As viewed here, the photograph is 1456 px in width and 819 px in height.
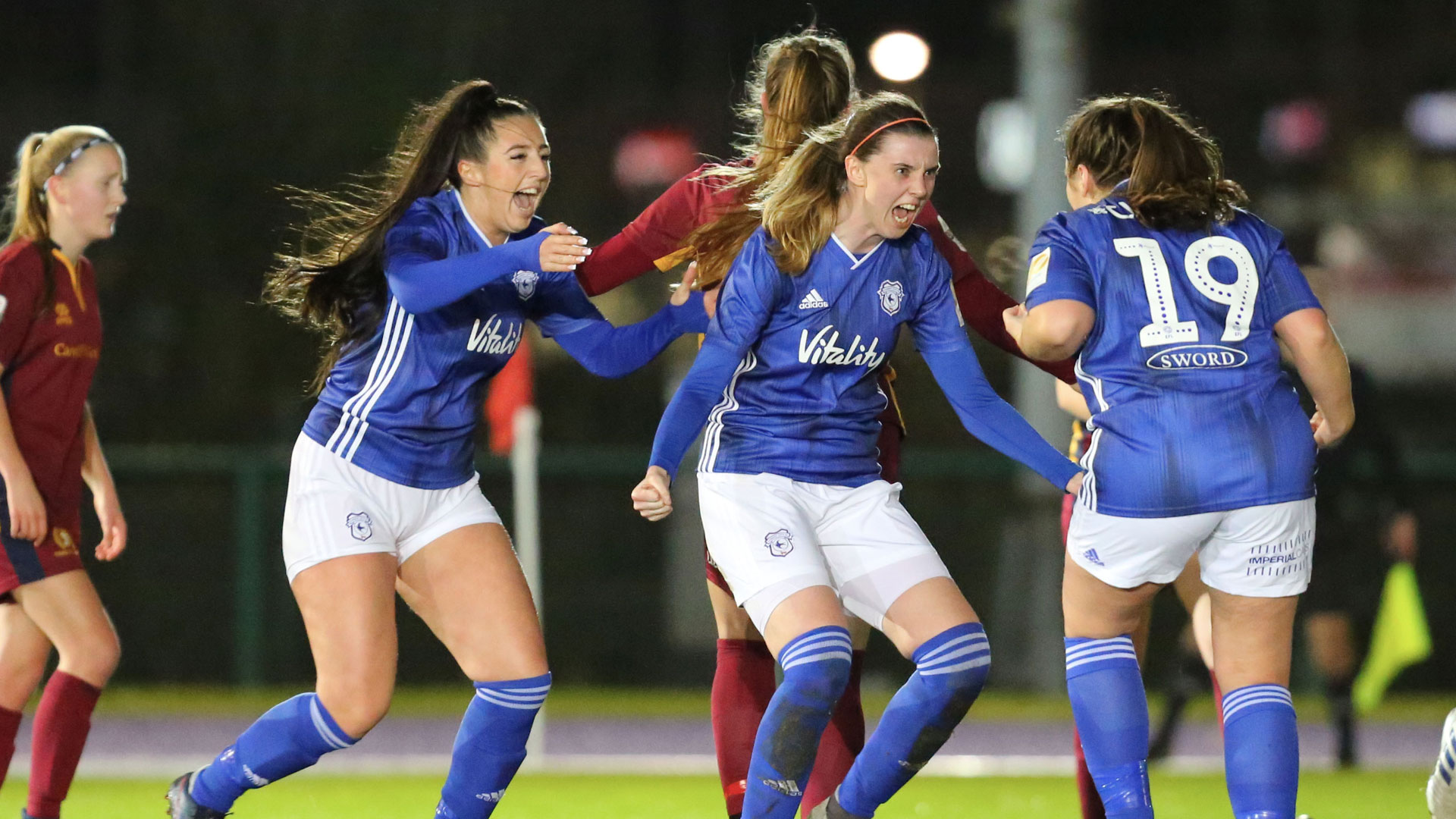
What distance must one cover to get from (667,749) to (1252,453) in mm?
5204

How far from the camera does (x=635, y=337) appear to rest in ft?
15.3

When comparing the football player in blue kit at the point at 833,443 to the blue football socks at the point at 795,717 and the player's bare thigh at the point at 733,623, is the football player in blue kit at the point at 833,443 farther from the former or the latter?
the player's bare thigh at the point at 733,623

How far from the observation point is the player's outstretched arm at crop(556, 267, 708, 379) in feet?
15.0

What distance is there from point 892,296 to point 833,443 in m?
0.39

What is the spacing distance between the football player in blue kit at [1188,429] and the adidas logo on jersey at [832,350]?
43 cm

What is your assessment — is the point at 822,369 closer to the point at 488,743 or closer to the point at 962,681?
the point at 962,681

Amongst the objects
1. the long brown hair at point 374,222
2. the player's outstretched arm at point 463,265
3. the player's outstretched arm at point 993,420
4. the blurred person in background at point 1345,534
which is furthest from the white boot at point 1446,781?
the long brown hair at point 374,222

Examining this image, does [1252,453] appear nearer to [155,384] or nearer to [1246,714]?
[1246,714]

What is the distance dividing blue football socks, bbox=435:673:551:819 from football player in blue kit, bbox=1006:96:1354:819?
4.47 feet

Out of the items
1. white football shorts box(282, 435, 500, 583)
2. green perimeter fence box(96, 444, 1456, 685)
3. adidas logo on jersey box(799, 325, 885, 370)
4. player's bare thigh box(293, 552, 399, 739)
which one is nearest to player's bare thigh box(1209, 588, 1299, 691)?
adidas logo on jersey box(799, 325, 885, 370)

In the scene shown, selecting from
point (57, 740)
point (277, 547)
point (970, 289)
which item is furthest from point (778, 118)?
point (277, 547)

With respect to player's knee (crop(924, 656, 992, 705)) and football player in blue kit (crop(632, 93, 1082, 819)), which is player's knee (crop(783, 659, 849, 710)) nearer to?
football player in blue kit (crop(632, 93, 1082, 819))

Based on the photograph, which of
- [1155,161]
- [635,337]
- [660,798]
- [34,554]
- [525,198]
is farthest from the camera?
[660,798]

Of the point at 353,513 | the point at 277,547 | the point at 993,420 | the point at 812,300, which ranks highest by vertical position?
the point at 812,300
